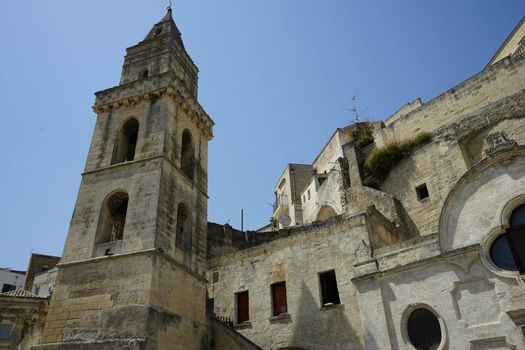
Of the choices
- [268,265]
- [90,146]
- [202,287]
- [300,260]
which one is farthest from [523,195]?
[90,146]

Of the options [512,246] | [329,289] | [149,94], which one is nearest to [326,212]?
[329,289]

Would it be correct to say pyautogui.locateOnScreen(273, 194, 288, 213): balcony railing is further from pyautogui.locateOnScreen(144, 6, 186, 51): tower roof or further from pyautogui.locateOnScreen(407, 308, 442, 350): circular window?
pyautogui.locateOnScreen(407, 308, 442, 350): circular window

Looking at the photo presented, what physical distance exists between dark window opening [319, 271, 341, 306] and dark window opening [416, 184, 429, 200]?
25.2ft

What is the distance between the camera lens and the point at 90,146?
16156 millimetres

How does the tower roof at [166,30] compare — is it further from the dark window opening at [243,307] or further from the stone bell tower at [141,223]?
the dark window opening at [243,307]

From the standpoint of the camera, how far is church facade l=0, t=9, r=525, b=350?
35.2 feet

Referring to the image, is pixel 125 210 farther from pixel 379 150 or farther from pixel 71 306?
pixel 379 150

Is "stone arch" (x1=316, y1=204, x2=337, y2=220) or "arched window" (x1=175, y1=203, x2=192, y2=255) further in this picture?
"stone arch" (x1=316, y1=204, x2=337, y2=220)

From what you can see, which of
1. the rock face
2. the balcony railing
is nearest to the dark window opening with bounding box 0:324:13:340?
the rock face

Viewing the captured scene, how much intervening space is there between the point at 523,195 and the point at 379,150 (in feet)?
40.3

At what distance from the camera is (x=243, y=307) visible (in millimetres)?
16438

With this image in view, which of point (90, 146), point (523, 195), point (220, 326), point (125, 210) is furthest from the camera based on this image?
point (90, 146)

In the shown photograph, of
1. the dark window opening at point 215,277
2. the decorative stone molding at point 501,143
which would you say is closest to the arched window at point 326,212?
the dark window opening at point 215,277

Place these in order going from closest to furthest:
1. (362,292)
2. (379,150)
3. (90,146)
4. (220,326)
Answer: (362,292), (220,326), (90,146), (379,150)
